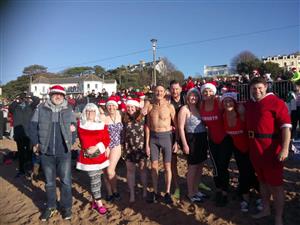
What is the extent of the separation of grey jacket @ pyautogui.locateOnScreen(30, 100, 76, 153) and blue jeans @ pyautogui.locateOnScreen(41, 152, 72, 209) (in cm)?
17

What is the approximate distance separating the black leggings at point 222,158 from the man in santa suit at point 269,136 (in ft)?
2.26

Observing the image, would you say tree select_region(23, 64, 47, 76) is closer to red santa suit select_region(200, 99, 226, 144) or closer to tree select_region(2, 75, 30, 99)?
tree select_region(2, 75, 30, 99)

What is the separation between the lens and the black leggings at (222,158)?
15.6ft

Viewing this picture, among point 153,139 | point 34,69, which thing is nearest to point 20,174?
point 153,139

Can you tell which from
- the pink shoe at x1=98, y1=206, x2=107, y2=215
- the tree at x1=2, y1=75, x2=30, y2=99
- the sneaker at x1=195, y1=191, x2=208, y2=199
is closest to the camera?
the pink shoe at x1=98, y1=206, x2=107, y2=215

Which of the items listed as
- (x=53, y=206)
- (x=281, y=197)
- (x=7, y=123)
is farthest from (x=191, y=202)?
(x=7, y=123)

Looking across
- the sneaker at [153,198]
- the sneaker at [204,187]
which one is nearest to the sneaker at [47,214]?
the sneaker at [153,198]

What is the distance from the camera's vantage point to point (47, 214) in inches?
190

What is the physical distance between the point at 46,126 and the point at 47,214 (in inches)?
54.3

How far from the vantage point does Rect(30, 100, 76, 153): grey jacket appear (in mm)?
4668

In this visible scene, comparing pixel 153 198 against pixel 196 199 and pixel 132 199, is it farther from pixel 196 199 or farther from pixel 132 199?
pixel 196 199

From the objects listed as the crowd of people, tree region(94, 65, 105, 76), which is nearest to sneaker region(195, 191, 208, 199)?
the crowd of people

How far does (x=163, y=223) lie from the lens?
4.39 meters

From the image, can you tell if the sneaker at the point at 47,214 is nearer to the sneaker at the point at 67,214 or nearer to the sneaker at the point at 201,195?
the sneaker at the point at 67,214
